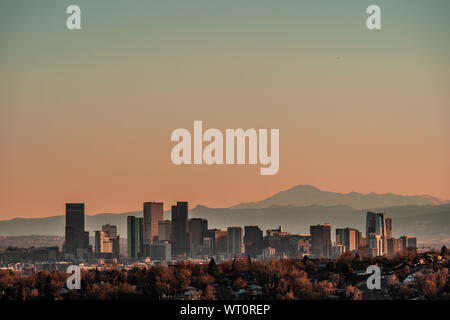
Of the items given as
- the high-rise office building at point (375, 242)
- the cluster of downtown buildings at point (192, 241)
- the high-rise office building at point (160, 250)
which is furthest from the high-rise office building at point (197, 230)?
the high-rise office building at point (375, 242)

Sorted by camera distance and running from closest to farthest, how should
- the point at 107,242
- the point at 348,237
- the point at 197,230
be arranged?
the point at 348,237
the point at 197,230
the point at 107,242

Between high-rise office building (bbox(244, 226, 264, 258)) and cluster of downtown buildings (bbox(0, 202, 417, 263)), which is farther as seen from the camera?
high-rise office building (bbox(244, 226, 264, 258))

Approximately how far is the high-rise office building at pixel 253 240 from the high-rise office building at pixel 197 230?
799cm

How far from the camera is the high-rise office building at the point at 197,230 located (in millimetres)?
137250

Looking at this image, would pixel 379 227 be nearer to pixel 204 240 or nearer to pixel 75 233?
pixel 204 240

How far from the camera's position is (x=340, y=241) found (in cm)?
12369

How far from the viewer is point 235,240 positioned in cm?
13462

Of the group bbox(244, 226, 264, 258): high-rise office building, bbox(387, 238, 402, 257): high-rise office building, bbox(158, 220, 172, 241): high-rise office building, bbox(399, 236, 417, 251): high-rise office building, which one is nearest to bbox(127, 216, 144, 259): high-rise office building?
bbox(158, 220, 172, 241): high-rise office building

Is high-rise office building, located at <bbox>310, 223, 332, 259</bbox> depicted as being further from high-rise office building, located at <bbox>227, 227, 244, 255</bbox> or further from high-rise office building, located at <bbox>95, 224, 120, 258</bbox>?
high-rise office building, located at <bbox>95, 224, 120, 258</bbox>

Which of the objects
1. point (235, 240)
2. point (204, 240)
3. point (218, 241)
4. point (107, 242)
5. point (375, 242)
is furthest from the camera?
point (107, 242)

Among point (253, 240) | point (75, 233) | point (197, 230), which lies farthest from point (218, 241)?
point (75, 233)

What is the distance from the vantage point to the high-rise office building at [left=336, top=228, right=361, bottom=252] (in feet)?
402

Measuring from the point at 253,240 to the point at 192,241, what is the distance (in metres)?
12.5

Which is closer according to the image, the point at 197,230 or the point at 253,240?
the point at 253,240
